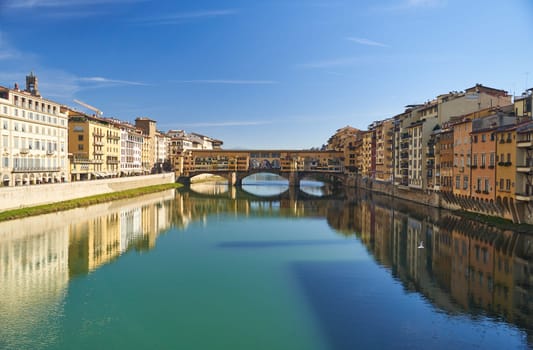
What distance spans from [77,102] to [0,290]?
99059 mm

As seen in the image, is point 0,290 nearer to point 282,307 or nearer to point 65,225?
point 282,307

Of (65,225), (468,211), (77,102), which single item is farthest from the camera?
(77,102)

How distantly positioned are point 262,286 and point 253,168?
63.7 metres

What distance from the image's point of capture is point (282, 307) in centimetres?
1495

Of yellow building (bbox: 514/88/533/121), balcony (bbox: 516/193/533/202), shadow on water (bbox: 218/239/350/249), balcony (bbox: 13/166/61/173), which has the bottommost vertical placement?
shadow on water (bbox: 218/239/350/249)

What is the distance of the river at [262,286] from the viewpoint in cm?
1257

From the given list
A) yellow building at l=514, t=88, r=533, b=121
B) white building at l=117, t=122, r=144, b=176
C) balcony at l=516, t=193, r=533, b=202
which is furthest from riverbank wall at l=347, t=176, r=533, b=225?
white building at l=117, t=122, r=144, b=176

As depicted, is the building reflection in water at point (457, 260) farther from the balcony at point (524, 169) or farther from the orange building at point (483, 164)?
the balcony at point (524, 169)

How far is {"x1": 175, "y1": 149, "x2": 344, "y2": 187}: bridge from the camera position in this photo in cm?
7743

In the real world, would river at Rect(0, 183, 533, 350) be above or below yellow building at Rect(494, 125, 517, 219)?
below

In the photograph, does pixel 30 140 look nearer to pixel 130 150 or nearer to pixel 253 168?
pixel 130 150

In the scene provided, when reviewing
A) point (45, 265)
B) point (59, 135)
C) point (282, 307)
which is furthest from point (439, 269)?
point (59, 135)

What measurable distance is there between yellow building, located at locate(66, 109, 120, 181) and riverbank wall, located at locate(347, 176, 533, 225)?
33.7 m

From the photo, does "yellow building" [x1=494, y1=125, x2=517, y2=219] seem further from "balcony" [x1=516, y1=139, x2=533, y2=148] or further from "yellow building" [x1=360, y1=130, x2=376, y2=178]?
"yellow building" [x1=360, y1=130, x2=376, y2=178]
